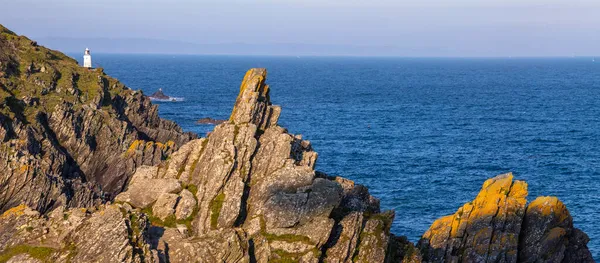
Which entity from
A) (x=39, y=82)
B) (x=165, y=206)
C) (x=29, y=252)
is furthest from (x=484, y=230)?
(x=39, y=82)

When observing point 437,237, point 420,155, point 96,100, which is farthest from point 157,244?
point 420,155

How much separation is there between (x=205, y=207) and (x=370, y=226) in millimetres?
9415

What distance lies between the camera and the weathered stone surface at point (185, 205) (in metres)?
38.6

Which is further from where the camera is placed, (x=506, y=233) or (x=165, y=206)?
(x=506, y=233)

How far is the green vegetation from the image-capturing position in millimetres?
32906

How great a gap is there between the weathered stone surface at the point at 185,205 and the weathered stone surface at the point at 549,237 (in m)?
21.3

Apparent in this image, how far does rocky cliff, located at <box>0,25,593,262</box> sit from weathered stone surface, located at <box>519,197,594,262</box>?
0.07 meters

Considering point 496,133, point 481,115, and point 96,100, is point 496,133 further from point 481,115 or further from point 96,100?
point 96,100

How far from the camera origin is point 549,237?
44.9 m

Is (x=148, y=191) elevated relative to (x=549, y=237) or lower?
elevated

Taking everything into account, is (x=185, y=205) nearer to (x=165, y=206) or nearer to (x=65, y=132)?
(x=165, y=206)

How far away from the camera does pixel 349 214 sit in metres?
40.0

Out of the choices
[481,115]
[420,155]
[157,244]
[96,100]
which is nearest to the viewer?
[157,244]

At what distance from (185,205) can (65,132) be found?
40.6 metres
